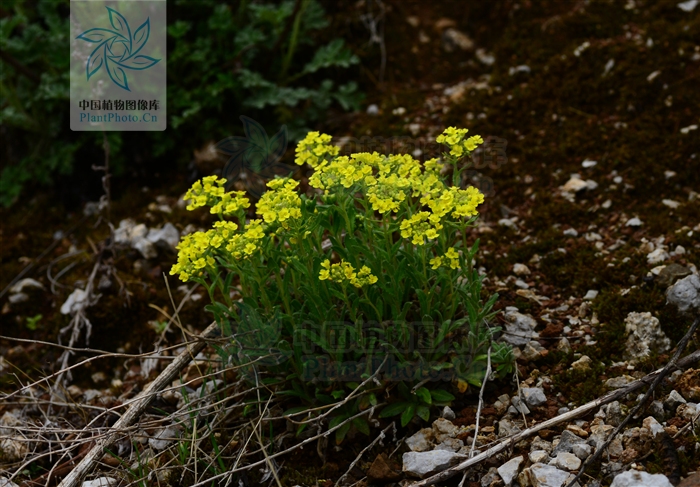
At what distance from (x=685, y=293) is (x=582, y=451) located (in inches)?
34.3

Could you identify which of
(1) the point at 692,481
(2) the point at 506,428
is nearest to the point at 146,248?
(2) the point at 506,428

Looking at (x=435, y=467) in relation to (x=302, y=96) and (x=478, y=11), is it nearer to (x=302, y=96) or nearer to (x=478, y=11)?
(x=302, y=96)

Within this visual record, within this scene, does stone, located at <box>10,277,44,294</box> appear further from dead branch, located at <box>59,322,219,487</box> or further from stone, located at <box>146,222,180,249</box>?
dead branch, located at <box>59,322,219,487</box>

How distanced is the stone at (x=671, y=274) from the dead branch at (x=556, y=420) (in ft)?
1.78

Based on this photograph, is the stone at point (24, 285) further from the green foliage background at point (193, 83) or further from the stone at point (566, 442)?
the stone at point (566, 442)

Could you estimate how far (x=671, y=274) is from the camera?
275 centimetres

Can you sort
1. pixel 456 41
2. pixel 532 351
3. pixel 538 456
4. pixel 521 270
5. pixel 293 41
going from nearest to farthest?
pixel 538 456, pixel 532 351, pixel 521 270, pixel 293 41, pixel 456 41

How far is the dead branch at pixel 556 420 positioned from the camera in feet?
7.05

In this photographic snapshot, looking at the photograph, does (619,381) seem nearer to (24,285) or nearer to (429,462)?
(429,462)

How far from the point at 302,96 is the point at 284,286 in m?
2.06

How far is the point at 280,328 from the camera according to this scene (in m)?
2.42

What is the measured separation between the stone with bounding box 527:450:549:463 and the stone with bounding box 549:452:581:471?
0.03 metres

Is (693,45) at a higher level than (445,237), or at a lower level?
higher

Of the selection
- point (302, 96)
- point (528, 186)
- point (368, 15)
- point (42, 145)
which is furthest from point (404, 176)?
point (42, 145)
